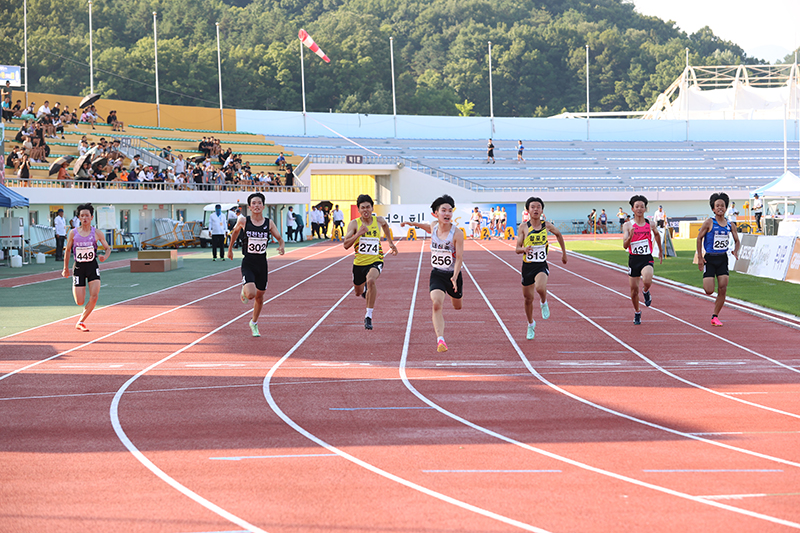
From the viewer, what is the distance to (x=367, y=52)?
90750 mm

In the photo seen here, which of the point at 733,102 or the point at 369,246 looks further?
the point at 733,102

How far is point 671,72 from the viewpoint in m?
105

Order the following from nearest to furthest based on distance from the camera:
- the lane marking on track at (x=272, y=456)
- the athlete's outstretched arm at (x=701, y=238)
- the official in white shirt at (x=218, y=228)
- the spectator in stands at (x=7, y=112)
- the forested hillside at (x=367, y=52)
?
the lane marking on track at (x=272, y=456), the athlete's outstretched arm at (x=701, y=238), the official in white shirt at (x=218, y=228), the spectator in stands at (x=7, y=112), the forested hillside at (x=367, y=52)

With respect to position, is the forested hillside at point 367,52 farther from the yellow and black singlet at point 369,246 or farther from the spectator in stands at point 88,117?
the yellow and black singlet at point 369,246

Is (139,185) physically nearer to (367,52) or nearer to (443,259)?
(443,259)

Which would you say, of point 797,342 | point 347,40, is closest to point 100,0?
point 347,40

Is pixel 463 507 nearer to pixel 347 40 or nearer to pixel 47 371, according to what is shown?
pixel 47 371

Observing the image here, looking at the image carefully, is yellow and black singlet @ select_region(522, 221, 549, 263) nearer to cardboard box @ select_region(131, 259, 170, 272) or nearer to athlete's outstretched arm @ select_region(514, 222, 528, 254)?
athlete's outstretched arm @ select_region(514, 222, 528, 254)

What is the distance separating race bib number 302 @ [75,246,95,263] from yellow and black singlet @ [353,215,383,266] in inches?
164

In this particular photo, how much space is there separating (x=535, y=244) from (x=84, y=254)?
6.95 metres

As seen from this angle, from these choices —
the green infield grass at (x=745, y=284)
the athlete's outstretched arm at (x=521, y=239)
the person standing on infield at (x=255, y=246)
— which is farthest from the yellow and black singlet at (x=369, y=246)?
the green infield grass at (x=745, y=284)

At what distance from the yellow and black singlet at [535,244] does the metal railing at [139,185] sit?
25421 mm

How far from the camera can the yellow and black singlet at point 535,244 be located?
→ 1215 cm

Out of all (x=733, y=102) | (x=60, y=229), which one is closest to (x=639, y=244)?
(x=60, y=229)
